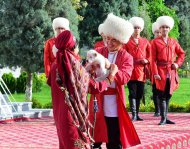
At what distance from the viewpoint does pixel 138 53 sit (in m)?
13.1

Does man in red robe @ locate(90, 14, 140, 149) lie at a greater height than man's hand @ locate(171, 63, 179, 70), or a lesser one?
lesser

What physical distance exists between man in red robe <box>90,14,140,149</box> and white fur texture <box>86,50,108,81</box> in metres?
0.65

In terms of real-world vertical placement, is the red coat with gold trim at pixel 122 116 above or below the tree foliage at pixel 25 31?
below

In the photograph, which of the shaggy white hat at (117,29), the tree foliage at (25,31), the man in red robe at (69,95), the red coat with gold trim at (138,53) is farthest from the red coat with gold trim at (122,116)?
the tree foliage at (25,31)

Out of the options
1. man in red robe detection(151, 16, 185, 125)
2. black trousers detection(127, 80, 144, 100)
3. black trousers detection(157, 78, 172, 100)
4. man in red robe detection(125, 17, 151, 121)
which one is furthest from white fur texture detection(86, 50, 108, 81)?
black trousers detection(127, 80, 144, 100)

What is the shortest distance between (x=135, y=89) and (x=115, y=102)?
6.03m

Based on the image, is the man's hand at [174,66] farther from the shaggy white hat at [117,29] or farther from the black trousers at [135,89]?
the shaggy white hat at [117,29]

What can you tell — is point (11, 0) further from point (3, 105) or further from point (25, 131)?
point (25, 131)

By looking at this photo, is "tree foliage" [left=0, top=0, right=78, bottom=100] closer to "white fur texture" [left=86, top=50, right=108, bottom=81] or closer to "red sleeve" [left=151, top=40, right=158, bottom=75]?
"red sleeve" [left=151, top=40, right=158, bottom=75]

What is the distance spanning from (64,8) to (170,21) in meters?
9.52

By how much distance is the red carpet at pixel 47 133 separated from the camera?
9586mm

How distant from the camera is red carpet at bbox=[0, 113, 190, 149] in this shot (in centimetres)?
959

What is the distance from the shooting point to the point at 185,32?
54.9 m

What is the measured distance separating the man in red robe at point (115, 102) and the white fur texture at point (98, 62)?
65cm
